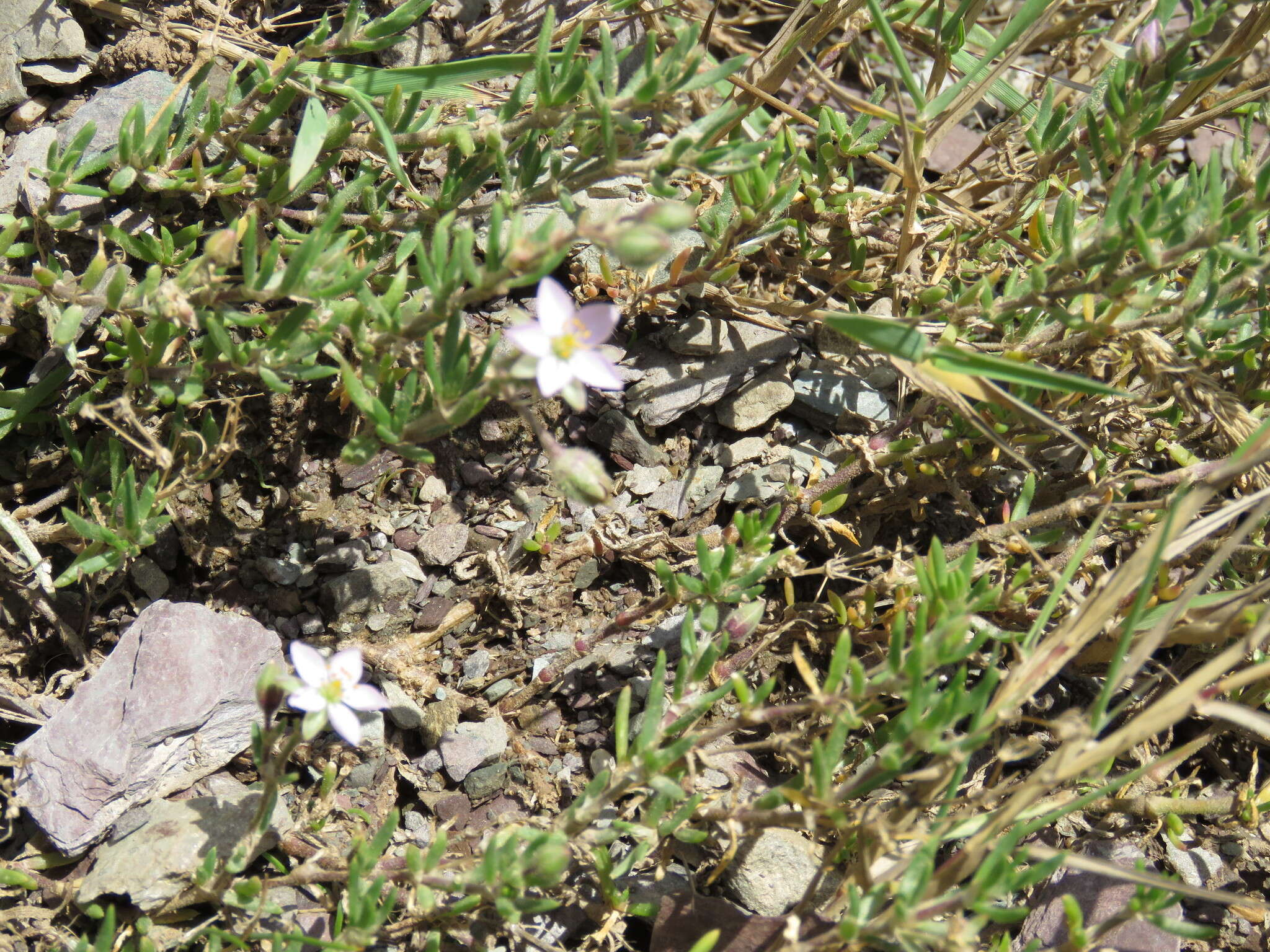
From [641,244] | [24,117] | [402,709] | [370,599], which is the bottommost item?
[402,709]

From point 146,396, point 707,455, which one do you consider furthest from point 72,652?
point 707,455

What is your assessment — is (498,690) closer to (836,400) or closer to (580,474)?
(580,474)

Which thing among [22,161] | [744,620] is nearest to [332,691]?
[744,620]

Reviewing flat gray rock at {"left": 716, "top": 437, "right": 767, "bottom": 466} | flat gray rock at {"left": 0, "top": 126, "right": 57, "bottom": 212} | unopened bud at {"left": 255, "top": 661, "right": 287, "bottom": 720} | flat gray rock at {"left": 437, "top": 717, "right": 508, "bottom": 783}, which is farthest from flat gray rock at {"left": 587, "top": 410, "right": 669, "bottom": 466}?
flat gray rock at {"left": 0, "top": 126, "right": 57, "bottom": 212}

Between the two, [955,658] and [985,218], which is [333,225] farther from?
[985,218]

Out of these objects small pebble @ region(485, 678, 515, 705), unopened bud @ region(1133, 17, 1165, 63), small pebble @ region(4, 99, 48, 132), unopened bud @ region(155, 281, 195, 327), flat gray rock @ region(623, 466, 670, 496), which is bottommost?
small pebble @ region(485, 678, 515, 705)

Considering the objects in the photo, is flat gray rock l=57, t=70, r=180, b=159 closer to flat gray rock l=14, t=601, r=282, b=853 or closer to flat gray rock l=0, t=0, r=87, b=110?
flat gray rock l=0, t=0, r=87, b=110
